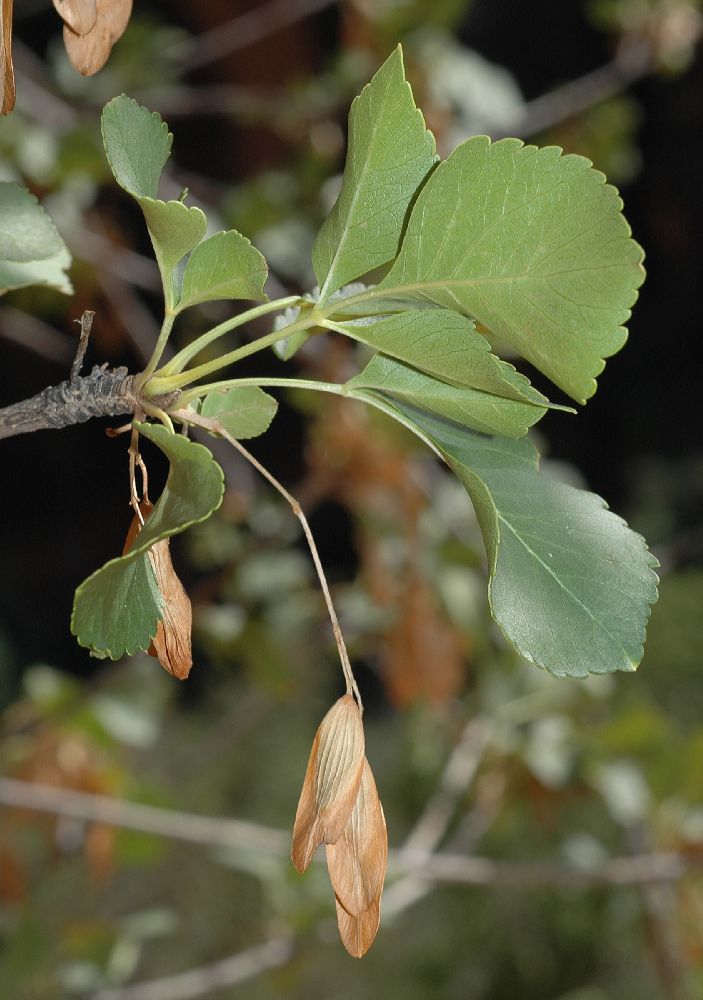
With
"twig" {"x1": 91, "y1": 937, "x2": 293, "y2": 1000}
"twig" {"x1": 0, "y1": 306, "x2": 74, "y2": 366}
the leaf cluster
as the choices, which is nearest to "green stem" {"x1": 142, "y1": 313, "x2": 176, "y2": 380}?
the leaf cluster

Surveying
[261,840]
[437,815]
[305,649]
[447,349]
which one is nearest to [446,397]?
[447,349]

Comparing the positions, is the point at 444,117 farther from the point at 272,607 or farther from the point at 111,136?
the point at 111,136

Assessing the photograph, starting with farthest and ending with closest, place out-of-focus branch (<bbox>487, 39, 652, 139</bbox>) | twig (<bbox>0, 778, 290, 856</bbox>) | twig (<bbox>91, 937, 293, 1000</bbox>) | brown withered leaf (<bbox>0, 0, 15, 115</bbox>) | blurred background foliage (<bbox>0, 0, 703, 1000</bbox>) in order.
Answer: out-of-focus branch (<bbox>487, 39, 652, 139</bbox>) → blurred background foliage (<bbox>0, 0, 703, 1000</bbox>) → twig (<bbox>91, 937, 293, 1000</bbox>) → twig (<bbox>0, 778, 290, 856</bbox>) → brown withered leaf (<bbox>0, 0, 15, 115</bbox>)

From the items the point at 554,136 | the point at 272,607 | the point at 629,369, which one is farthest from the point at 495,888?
the point at 629,369

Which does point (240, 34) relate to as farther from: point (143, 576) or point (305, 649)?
point (143, 576)

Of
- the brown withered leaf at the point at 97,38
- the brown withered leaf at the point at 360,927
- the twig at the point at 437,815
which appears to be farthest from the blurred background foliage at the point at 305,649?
the brown withered leaf at the point at 97,38

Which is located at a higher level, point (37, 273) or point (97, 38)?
point (97, 38)

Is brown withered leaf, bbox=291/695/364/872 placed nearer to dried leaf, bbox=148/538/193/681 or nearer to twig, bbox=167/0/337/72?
dried leaf, bbox=148/538/193/681
